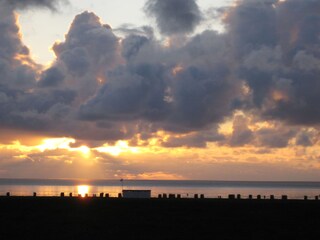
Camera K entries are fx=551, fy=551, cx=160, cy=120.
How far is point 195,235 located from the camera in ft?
114

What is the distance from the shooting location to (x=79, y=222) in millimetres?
41750

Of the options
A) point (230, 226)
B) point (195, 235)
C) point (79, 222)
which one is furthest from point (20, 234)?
point (230, 226)

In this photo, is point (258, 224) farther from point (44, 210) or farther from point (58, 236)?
point (44, 210)

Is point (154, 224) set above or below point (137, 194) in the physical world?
below

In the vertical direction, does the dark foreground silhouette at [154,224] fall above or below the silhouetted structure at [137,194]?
below

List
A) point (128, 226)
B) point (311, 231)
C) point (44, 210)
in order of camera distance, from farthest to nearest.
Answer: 1. point (44, 210)
2. point (128, 226)
3. point (311, 231)

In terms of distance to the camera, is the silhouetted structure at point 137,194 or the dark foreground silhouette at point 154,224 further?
the silhouetted structure at point 137,194

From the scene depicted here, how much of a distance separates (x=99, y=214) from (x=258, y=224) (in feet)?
49.0

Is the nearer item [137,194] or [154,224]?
[154,224]

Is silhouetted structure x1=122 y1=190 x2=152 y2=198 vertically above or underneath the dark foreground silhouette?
above

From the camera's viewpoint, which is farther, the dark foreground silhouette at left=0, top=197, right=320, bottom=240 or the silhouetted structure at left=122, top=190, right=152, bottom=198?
the silhouetted structure at left=122, top=190, right=152, bottom=198

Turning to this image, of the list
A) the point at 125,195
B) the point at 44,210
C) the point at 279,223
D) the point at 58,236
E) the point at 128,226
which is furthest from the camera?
the point at 125,195

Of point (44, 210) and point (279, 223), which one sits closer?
point (279, 223)

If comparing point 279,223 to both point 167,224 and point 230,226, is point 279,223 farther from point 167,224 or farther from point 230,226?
point 167,224
